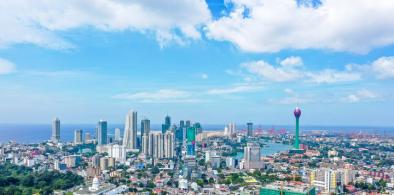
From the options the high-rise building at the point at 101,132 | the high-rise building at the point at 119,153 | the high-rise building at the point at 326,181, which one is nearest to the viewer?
the high-rise building at the point at 326,181

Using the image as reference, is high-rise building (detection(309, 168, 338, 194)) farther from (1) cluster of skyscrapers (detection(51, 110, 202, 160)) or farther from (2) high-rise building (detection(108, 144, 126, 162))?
(2) high-rise building (detection(108, 144, 126, 162))

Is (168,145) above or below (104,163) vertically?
above

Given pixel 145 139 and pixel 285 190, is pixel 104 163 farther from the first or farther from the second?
pixel 285 190

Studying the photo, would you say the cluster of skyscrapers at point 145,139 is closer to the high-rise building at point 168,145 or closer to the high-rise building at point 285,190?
the high-rise building at point 168,145

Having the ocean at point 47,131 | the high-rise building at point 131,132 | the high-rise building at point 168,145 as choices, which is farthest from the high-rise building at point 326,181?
the ocean at point 47,131

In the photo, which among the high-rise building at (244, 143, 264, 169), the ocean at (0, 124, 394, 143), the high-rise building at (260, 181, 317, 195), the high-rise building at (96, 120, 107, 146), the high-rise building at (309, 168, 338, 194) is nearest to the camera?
the high-rise building at (260, 181, 317, 195)

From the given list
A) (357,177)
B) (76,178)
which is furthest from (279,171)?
(76,178)

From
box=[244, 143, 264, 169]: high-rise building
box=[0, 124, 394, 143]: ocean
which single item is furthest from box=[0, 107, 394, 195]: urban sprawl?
box=[0, 124, 394, 143]: ocean

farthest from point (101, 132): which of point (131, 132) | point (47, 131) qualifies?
point (47, 131)

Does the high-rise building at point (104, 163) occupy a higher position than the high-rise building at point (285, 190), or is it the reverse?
the high-rise building at point (285, 190)

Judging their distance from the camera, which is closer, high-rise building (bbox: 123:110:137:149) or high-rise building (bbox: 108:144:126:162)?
high-rise building (bbox: 108:144:126:162)

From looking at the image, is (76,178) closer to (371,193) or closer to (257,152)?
(257,152)
